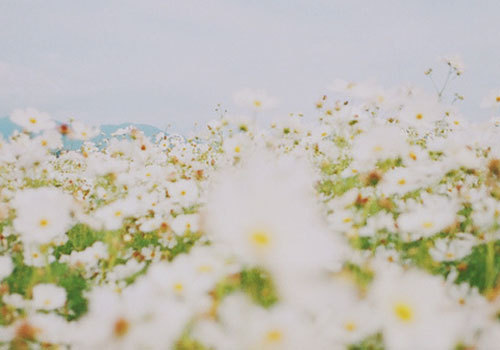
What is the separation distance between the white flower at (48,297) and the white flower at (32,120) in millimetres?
1401

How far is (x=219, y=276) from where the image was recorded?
86 centimetres

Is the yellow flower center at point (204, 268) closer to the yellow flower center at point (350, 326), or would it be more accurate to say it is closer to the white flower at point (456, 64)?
the yellow flower center at point (350, 326)

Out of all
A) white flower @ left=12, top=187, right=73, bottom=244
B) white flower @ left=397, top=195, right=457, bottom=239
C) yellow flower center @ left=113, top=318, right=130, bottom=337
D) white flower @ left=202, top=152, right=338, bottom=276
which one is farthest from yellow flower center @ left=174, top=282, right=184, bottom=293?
white flower @ left=397, top=195, right=457, bottom=239

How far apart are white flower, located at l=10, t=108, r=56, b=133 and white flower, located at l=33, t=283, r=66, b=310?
4.60ft

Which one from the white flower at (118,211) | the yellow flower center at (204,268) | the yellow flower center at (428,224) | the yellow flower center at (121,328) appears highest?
the white flower at (118,211)

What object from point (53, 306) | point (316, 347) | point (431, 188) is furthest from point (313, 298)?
point (431, 188)

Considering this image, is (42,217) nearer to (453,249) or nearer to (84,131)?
(453,249)

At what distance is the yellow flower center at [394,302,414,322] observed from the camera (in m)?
0.71

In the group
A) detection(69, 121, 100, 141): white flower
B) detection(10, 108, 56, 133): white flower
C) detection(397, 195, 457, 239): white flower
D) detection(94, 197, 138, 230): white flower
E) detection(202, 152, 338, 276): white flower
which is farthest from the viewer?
detection(69, 121, 100, 141): white flower

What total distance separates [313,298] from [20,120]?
2.54 meters

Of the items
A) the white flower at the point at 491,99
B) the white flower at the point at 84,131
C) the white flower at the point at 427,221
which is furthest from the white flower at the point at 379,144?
the white flower at the point at 84,131

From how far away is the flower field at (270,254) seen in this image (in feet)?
2.14

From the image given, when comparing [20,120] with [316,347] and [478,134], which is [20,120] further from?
[478,134]

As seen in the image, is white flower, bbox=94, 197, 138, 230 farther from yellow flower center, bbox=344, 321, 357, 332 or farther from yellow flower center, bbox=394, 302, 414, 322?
yellow flower center, bbox=394, 302, 414, 322
